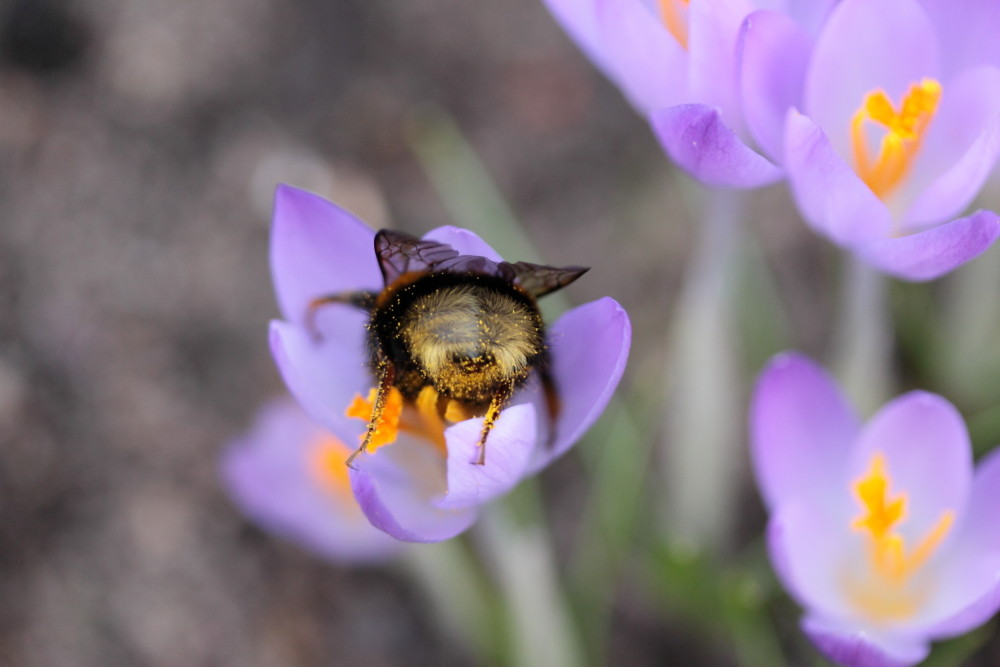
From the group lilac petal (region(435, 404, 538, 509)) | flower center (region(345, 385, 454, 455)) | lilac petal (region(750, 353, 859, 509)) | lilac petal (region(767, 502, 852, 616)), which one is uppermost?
flower center (region(345, 385, 454, 455))

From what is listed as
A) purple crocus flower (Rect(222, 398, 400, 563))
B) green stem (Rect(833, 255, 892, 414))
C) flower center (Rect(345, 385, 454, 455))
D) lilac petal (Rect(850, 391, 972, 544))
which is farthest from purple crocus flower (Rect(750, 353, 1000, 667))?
purple crocus flower (Rect(222, 398, 400, 563))

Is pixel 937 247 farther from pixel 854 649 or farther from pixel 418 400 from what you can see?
pixel 418 400

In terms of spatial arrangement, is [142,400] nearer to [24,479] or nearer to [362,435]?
[24,479]

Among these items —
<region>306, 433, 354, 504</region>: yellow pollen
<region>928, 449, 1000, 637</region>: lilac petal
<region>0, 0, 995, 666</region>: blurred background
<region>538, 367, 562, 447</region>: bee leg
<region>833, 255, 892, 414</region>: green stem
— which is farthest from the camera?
<region>0, 0, 995, 666</region>: blurred background

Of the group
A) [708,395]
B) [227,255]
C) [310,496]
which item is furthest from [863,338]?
[227,255]

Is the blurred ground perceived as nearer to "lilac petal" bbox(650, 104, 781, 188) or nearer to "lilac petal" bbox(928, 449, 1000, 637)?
"lilac petal" bbox(928, 449, 1000, 637)

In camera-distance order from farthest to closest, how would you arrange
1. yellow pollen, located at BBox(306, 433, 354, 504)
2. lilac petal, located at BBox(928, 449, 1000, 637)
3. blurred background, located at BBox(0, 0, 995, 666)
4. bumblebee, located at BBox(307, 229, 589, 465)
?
blurred background, located at BBox(0, 0, 995, 666)
yellow pollen, located at BBox(306, 433, 354, 504)
lilac petal, located at BBox(928, 449, 1000, 637)
bumblebee, located at BBox(307, 229, 589, 465)

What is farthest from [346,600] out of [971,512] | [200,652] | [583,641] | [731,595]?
[971,512]
